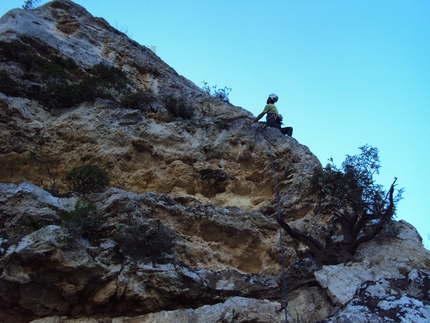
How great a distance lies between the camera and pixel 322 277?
7.85 metres

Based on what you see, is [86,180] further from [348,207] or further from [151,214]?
[348,207]

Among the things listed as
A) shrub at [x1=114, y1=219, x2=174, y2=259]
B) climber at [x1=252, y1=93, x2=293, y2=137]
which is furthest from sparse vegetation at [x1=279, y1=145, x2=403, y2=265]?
climber at [x1=252, y1=93, x2=293, y2=137]

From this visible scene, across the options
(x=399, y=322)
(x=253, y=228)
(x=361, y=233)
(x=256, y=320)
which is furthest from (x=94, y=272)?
(x=361, y=233)

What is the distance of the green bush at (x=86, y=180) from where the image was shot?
10094 mm

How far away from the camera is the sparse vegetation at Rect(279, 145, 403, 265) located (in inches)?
343

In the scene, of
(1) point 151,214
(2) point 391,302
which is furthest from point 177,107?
(2) point 391,302

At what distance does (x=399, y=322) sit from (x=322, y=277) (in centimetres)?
201

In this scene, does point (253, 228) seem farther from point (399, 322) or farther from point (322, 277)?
point (399, 322)

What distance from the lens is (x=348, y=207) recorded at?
10.6m

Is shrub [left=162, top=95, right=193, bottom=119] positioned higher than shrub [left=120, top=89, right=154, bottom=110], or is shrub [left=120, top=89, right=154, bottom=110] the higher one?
shrub [left=162, top=95, right=193, bottom=119]

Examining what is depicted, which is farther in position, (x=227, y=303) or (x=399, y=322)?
(x=227, y=303)

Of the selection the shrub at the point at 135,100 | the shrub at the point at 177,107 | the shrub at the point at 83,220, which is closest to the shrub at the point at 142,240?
the shrub at the point at 83,220

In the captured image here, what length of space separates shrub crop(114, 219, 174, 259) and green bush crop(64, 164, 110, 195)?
200 cm

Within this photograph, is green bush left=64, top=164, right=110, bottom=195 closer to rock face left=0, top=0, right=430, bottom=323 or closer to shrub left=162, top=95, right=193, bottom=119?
rock face left=0, top=0, right=430, bottom=323
